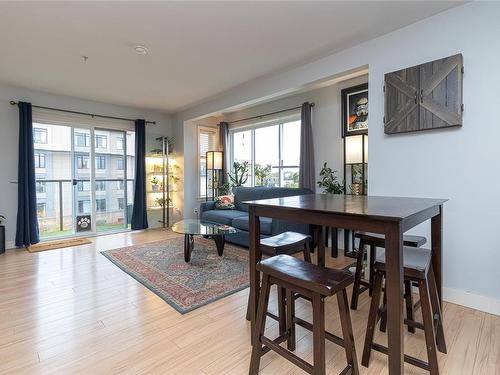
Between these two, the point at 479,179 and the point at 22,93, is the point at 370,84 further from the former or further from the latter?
the point at 22,93

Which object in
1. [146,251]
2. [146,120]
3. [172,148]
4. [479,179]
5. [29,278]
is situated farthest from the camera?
[172,148]

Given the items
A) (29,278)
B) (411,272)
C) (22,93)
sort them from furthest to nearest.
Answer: (22,93), (29,278), (411,272)

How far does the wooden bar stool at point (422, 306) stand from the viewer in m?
1.39

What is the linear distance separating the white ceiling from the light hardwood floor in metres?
2.42

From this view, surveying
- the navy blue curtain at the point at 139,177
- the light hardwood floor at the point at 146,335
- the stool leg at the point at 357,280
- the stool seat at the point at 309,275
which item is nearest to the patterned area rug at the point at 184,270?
the light hardwood floor at the point at 146,335

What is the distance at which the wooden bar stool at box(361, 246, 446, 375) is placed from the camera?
4.57 ft

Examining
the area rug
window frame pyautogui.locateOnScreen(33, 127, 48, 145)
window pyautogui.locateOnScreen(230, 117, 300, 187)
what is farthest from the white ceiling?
the area rug

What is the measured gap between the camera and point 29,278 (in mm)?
2902

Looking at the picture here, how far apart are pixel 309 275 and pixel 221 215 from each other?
130 inches

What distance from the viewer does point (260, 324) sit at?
1.41 m

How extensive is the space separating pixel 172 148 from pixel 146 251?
279 centimetres

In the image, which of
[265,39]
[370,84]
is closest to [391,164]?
[370,84]

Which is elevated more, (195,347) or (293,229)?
(293,229)

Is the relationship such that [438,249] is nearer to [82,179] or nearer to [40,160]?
[82,179]
